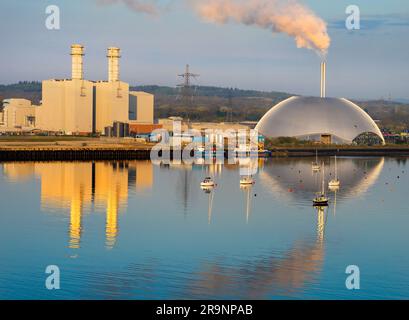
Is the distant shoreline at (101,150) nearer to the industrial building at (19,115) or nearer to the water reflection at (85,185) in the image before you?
the water reflection at (85,185)

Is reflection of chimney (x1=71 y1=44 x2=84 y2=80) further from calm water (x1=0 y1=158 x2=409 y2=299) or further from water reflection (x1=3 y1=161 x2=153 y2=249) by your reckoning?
calm water (x1=0 y1=158 x2=409 y2=299)

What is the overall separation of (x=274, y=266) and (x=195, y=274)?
3269 millimetres

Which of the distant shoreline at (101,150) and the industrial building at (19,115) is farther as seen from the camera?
the industrial building at (19,115)

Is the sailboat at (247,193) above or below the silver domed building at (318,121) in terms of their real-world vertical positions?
below

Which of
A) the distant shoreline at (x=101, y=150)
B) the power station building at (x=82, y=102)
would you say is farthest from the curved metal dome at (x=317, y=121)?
the power station building at (x=82, y=102)

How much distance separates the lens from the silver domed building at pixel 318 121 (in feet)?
405

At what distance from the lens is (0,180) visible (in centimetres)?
6341

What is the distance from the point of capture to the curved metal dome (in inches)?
4862

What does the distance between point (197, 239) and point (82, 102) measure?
8396 centimetres

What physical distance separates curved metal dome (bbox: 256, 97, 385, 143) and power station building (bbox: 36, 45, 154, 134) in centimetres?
2334

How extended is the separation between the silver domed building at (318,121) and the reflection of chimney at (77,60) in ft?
98.1

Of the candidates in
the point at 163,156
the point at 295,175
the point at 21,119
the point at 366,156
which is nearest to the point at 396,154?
the point at 366,156

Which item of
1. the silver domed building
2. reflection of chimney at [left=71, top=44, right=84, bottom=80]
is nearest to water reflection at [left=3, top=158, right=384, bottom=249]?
the silver domed building

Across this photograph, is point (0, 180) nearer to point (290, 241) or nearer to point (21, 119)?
point (290, 241)
